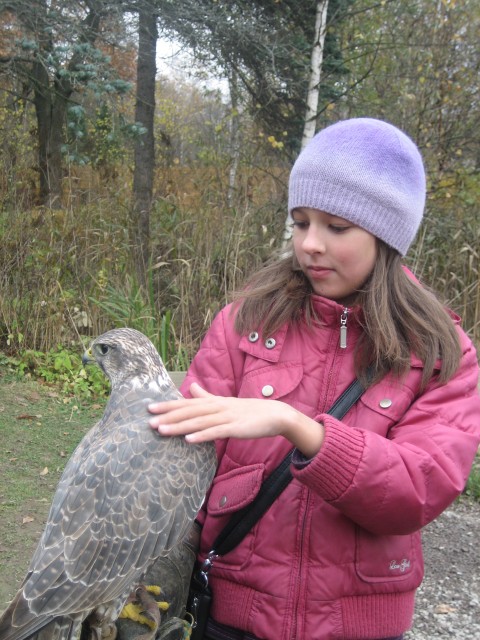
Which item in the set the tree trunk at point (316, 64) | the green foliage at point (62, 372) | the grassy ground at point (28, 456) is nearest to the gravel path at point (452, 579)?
the grassy ground at point (28, 456)

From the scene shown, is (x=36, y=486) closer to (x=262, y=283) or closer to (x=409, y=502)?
(x=262, y=283)

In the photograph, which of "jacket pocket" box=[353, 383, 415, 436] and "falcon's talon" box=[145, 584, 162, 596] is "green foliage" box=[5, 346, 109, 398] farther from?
"jacket pocket" box=[353, 383, 415, 436]

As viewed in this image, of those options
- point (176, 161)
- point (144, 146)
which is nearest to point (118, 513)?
point (144, 146)

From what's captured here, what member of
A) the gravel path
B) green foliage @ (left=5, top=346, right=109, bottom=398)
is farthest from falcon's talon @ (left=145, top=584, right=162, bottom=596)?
green foliage @ (left=5, top=346, right=109, bottom=398)

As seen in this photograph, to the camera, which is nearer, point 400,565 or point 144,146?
point 400,565

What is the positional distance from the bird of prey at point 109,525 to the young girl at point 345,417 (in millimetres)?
125

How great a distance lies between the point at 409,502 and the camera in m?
1.45

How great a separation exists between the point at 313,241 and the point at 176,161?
7105 mm

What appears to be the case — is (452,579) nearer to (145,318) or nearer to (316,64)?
(145,318)

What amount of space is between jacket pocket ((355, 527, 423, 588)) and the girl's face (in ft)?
2.15

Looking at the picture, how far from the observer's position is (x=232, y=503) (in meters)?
1.62

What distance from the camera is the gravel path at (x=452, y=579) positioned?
3.12 meters

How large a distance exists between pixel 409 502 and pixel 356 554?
231 millimetres

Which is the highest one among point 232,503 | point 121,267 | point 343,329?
point 343,329
